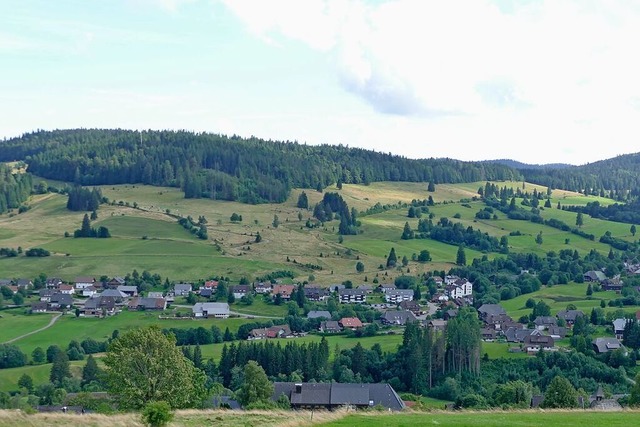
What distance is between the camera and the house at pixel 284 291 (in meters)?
97.5

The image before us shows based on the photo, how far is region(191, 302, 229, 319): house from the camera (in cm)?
8968

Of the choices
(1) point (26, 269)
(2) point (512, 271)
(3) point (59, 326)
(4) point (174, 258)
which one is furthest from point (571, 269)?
(1) point (26, 269)

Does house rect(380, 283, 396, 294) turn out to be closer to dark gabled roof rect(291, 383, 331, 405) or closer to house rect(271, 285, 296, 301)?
house rect(271, 285, 296, 301)

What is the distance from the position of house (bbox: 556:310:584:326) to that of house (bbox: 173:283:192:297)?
47894mm

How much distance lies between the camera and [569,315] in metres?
83.8

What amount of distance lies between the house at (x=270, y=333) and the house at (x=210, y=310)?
1038 centimetres

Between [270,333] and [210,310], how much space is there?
43.2ft

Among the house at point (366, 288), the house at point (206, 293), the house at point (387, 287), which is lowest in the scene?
the house at point (206, 293)

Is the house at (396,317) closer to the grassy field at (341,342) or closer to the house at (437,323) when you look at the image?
the house at (437,323)

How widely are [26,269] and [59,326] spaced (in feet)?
96.8

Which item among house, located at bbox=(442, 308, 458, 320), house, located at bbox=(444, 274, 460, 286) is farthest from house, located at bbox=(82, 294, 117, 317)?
house, located at bbox=(444, 274, 460, 286)

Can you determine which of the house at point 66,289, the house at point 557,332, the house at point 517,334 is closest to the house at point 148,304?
the house at point 66,289

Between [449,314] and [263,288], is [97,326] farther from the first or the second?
[449,314]

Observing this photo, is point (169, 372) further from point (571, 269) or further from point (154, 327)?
point (571, 269)
